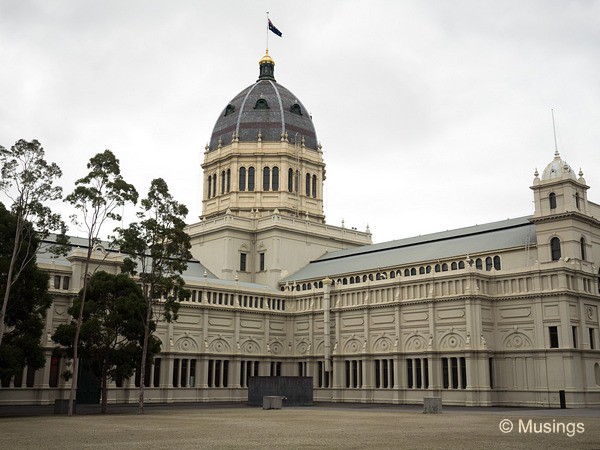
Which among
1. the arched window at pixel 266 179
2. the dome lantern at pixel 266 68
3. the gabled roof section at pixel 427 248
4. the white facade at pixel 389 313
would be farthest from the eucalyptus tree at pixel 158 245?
the dome lantern at pixel 266 68

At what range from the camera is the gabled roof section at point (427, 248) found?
253 feet

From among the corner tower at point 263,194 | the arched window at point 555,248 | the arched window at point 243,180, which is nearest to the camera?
the arched window at point 555,248

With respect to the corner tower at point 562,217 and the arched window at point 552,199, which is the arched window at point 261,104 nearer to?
the corner tower at point 562,217

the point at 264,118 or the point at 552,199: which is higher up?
the point at 264,118

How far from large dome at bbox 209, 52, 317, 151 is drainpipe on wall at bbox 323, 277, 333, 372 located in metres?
29.9

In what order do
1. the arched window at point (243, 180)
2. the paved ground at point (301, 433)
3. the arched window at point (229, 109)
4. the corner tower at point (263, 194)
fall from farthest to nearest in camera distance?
the arched window at point (229, 109) → the arched window at point (243, 180) → the corner tower at point (263, 194) → the paved ground at point (301, 433)

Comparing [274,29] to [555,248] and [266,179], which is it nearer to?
[266,179]

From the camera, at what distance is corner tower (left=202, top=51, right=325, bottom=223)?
10462cm

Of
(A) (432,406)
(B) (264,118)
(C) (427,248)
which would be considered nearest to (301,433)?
(A) (432,406)

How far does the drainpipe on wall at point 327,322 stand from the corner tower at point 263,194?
12.0m

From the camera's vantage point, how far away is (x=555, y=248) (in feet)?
236

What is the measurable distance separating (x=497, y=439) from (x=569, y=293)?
42947 mm

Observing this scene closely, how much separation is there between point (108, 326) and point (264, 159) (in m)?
53.7

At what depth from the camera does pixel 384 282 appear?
80625mm
